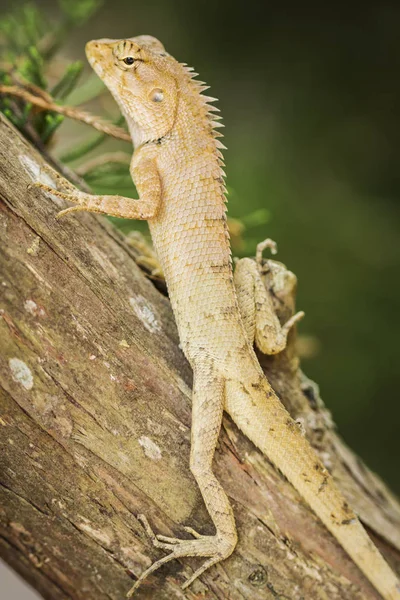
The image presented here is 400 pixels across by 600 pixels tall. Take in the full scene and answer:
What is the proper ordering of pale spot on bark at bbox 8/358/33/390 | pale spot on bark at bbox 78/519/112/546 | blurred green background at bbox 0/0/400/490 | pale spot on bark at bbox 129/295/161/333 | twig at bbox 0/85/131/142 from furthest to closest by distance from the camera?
1. blurred green background at bbox 0/0/400/490
2. twig at bbox 0/85/131/142
3. pale spot on bark at bbox 129/295/161/333
4. pale spot on bark at bbox 78/519/112/546
5. pale spot on bark at bbox 8/358/33/390

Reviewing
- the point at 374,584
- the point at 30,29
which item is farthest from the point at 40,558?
the point at 30,29

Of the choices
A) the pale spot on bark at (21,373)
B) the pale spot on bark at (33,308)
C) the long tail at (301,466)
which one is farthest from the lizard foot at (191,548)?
the pale spot on bark at (33,308)

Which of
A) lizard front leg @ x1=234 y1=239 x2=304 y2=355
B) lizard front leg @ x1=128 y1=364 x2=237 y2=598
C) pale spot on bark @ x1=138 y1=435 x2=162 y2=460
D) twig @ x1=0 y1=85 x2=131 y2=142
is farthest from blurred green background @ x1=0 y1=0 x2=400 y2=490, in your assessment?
pale spot on bark @ x1=138 y1=435 x2=162 y2=460

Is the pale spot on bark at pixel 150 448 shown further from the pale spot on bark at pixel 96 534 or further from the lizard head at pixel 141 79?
the lizard head at pixel 141 79

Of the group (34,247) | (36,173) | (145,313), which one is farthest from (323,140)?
(34,247)

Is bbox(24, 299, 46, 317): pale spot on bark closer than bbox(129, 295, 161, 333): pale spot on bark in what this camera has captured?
Yes

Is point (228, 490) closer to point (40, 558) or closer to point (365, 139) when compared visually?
point (40, 558)

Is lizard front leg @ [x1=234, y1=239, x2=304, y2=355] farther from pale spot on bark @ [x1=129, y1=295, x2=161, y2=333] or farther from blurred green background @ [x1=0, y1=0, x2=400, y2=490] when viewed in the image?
blurred green background @ [x1=0, y1=0, x2=400, y2=490]
